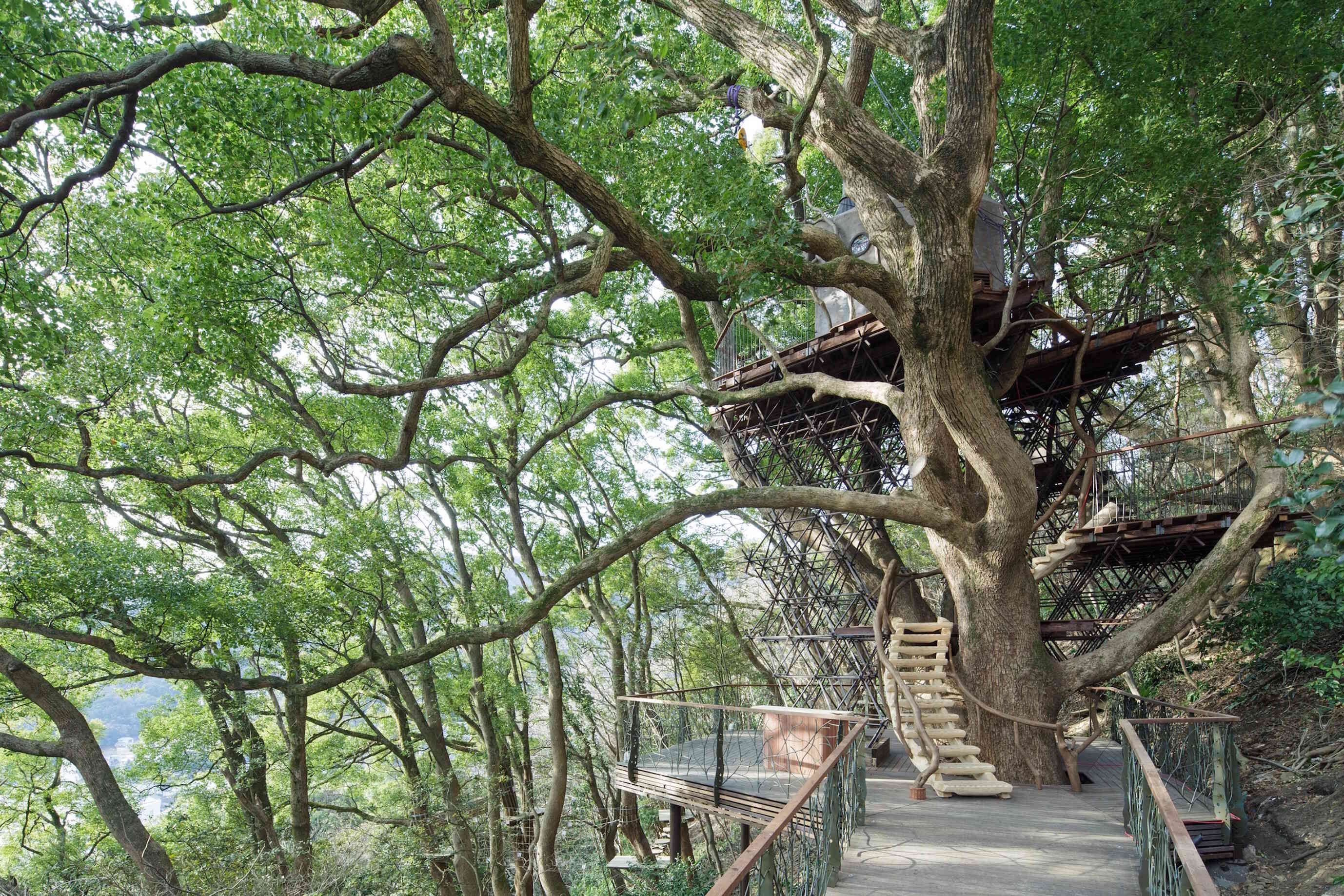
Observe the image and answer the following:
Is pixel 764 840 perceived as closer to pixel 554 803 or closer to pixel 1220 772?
pixel 1220 772

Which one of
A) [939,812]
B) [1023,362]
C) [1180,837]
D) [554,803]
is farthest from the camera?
[554,803]

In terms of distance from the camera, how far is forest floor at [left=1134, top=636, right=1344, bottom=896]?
6.08m

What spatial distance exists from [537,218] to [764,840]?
8464 mm

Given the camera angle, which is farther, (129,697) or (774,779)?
(129,697)

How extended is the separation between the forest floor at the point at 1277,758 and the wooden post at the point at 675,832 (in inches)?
237

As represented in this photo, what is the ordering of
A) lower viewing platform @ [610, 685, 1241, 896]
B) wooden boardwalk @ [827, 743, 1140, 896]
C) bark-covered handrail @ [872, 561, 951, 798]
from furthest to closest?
1. bark-covered handrail @ [872, 561, 951, 798]
2. wooden boardwalk @ [827, 743, 1140, 896]
3. lower viewing platform @ [610, 685, 1241, 896]

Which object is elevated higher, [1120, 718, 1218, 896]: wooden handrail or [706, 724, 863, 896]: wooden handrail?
[1120, 718, 1218, 896]: wooden handrail

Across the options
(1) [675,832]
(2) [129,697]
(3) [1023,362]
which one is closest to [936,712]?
(1) [675,832]

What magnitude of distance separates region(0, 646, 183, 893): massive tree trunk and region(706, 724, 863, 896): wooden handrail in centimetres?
824

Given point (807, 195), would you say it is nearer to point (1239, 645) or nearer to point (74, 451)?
point (1239, 645)

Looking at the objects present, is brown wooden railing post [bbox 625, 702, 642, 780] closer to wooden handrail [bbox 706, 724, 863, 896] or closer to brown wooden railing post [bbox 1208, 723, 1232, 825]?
wooden handrail [bbox 706, 724, 863, 896]

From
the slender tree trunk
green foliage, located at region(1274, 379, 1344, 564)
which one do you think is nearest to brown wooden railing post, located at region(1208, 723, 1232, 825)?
Answer: green foliage, located at region(1274, 379, 1344, 564)

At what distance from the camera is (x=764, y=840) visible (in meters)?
3.50

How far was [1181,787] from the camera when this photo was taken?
7.47 m
